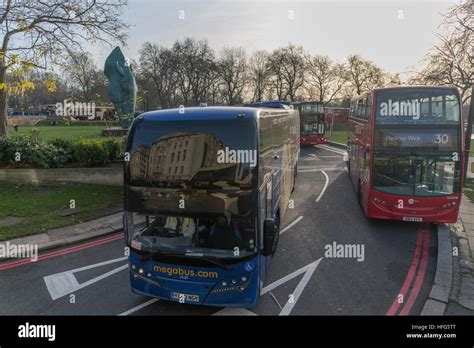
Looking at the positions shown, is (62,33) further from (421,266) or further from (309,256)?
(421,266)

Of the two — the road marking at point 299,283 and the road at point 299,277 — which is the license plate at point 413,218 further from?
the road marking at point 299,283

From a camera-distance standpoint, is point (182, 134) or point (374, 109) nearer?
point (182, 134)

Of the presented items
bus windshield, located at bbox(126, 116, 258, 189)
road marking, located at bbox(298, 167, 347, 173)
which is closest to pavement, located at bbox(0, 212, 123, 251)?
bus windshield, located at bbox(126, 116, 258, 189)

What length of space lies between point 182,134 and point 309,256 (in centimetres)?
387

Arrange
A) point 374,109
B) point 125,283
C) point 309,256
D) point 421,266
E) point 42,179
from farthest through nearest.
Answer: point 42,179, point 374,109, point 309,256, point 421,266, point 125,283

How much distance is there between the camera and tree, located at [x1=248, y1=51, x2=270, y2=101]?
1918 inches

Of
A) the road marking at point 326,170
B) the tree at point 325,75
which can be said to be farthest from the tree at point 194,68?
the road marking at point 326,170

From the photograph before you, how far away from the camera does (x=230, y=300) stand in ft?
13.5

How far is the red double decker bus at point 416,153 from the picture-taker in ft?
22.2

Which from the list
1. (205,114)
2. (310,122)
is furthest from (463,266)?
(310,122)

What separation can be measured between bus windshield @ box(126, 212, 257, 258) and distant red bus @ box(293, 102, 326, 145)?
69.3 feet

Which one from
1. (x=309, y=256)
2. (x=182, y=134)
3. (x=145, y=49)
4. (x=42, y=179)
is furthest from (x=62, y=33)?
(x=145, y=49)

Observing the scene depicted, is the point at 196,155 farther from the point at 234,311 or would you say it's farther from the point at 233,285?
the point at 234,311

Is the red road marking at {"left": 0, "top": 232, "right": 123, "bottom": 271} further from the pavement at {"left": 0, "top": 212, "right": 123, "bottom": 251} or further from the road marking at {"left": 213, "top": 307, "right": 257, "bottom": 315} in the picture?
the road marking at {"left": 213, "top": 307, "right": 257, "bottom": 315}
